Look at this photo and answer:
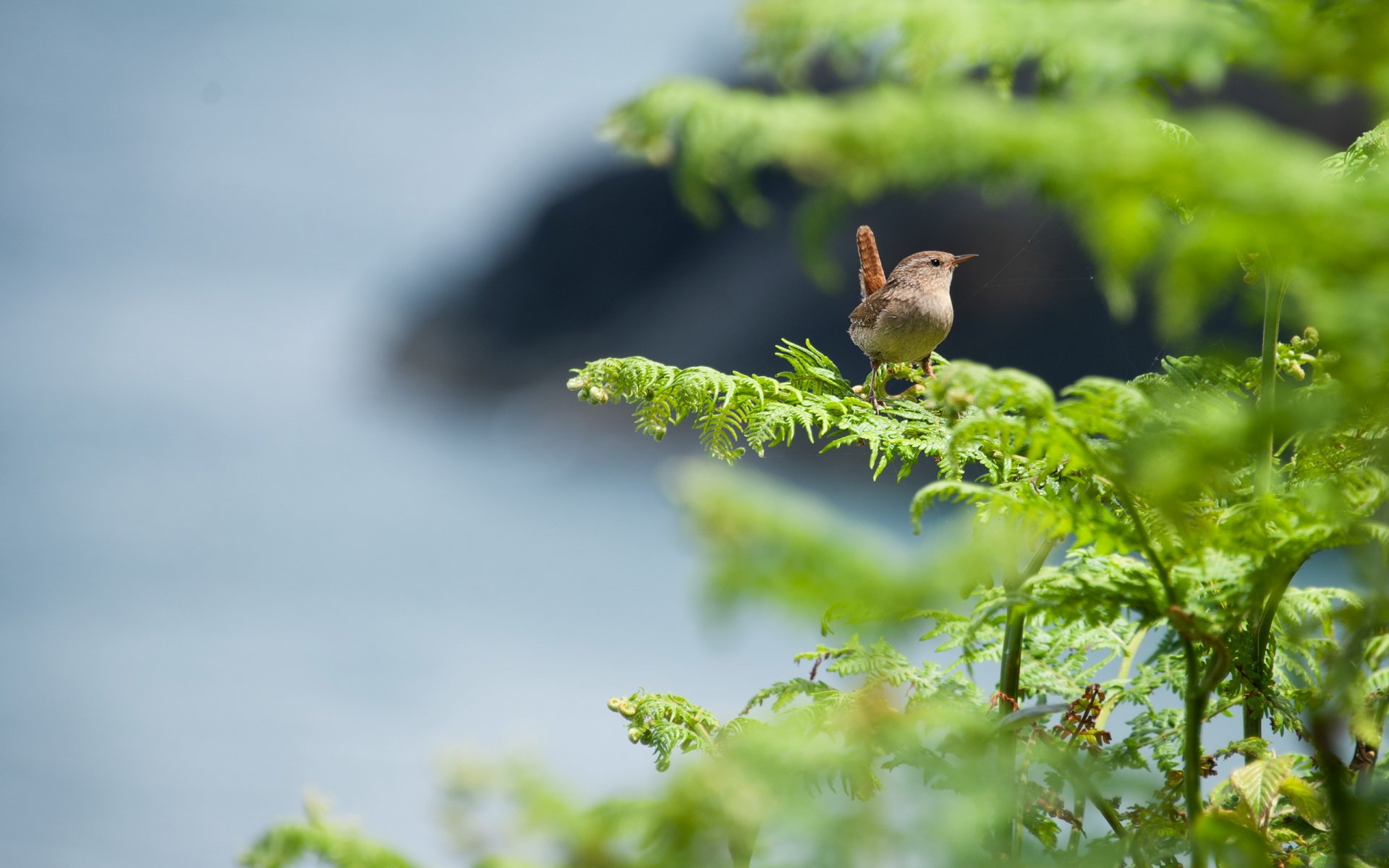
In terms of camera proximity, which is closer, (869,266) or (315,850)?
(315,850)

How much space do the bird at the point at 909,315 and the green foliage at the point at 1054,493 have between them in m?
0.59

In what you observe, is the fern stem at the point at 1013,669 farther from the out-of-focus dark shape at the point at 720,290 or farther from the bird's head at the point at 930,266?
the out-of-focus dark shape at the point at 720,290

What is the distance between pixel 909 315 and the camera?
1319 mm

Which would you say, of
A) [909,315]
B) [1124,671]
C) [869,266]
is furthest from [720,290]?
[1124,671]

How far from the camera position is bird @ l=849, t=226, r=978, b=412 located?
132cm

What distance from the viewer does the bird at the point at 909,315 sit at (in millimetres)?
1324

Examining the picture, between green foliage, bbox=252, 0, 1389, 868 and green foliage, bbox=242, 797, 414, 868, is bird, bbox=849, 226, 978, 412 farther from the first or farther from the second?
green foliage, bbox=242, 797, 414, 868

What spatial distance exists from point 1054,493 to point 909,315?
60cm

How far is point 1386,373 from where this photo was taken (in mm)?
605

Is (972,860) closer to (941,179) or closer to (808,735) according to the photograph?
(808,735)

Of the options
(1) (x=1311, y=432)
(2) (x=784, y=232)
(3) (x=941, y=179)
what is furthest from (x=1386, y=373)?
(2) (x=784, y=232)

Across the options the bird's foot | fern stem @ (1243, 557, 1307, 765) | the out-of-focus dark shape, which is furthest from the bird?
the out-of-focus dark shape

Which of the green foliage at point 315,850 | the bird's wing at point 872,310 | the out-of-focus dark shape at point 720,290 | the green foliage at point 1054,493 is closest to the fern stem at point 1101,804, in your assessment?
the green foliage at point 1054,493

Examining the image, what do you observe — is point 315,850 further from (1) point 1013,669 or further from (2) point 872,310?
(2) point 872,310
